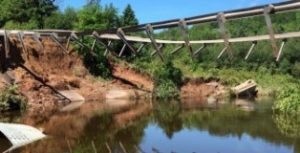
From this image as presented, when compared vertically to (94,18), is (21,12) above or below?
above

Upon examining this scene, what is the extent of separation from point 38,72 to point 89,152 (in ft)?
75.9

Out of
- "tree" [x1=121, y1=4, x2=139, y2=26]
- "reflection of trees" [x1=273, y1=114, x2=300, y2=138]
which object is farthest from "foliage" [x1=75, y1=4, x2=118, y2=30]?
"reflection of trees" [x1=273, y1=114, x2=300, y2=138]

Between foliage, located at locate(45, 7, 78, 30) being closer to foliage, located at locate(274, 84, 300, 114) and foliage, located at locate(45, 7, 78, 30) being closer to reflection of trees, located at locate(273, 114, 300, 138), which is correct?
foliage, located at locate(274, 84, 300, 114)

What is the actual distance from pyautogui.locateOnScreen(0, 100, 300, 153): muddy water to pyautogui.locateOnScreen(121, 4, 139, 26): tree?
1051 inches

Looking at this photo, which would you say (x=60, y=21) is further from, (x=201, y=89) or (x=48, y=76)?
(x=201, y=89)

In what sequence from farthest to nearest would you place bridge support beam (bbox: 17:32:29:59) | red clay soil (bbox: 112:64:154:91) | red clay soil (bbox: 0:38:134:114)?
red clay soil (bbox: 112:64:154:91) < red clay soil (bbox: 0:38:134:114) < bridge support beam (bbox: 17:32:29:59)

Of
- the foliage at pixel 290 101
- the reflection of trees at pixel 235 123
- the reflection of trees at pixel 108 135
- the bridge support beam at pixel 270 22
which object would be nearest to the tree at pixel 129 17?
the reflection of trees at pixel 235 123

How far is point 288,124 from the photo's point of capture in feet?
98.1

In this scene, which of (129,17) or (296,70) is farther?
(129,17)

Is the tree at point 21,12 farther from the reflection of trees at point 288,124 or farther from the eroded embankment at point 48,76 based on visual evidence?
the reflection of trees at point 288,124

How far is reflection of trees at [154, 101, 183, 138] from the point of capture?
29980 millimetres

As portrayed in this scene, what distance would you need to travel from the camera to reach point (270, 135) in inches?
1049

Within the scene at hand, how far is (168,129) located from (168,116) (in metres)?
5.82

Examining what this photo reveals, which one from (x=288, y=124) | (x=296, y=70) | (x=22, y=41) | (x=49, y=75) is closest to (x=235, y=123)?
(x=288, y=124)
